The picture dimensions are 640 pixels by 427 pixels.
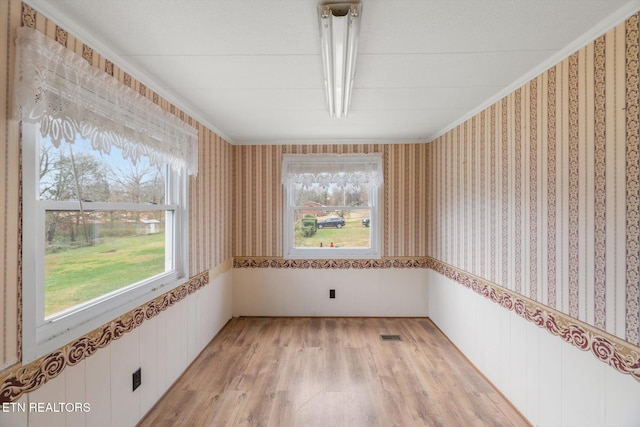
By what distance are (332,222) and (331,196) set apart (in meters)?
0.34

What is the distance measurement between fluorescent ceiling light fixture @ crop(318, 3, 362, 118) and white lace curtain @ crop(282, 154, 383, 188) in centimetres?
144

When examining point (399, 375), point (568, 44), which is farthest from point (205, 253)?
point (568, 44)

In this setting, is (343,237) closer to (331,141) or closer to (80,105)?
(331,141)

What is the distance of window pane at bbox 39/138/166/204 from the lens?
4.09 feet

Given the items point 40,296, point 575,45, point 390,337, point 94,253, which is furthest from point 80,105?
point 390,337

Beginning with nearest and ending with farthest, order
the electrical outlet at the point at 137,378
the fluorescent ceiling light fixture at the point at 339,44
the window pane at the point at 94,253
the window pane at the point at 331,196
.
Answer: the fluorescent ceiling light fixture at the point at 339,44 → the window pane at the point at 94,253 → the electrical outlet at the point at 137,378 → the window pane at the point at 331,196

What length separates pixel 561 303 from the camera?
5.10 feet

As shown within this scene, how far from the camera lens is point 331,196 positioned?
3.54 metres

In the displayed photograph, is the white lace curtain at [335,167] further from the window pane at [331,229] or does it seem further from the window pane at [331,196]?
the window pane at [331,229]

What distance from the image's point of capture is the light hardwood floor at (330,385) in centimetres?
183

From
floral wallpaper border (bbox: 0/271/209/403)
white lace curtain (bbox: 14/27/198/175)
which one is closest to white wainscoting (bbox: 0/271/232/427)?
floral wallpaper border (bbox: 0/271/209/403)

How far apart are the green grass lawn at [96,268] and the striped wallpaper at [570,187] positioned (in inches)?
102

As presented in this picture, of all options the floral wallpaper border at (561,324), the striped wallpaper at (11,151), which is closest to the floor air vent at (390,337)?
the floral wallpaper border at (561,324)

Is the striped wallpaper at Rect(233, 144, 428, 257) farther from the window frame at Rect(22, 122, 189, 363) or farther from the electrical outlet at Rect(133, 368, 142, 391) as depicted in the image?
the electrical outlet at Rect(133, 368, 142, 391)
